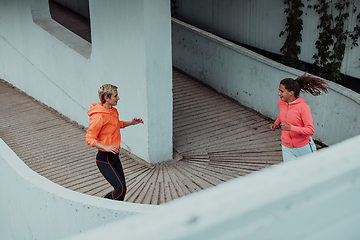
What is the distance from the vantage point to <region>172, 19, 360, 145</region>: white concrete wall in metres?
7.11

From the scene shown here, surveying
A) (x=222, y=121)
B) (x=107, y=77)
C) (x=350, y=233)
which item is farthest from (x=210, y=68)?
(x=350, y=233)

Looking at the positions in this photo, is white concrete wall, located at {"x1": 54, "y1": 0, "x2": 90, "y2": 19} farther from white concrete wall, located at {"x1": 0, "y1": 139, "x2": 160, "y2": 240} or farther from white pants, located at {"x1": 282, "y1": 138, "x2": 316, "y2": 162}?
white pants, located at {"x1": 282, "y1": 138, "x2": 316, "y2": 162}

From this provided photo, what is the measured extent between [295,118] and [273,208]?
4.05m

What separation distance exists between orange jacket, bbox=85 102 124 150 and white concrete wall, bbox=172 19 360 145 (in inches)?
170

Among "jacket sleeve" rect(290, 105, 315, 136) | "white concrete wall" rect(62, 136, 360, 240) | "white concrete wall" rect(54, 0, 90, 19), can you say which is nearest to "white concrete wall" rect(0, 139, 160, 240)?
"jacket sleeve" rect(290, 105, 315, 136)

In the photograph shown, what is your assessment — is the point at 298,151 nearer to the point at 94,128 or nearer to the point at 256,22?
the point at 94,128


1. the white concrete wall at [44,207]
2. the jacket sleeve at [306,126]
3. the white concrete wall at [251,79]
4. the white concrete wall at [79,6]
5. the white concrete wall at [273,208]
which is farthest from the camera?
the white concrete wall at [79,6]

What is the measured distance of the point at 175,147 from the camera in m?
7.69

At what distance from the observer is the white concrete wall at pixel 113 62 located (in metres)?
6.36

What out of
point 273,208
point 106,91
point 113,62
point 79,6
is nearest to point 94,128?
point 106,91

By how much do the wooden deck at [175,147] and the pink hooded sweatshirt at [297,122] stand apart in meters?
1.80

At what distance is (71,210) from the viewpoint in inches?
164

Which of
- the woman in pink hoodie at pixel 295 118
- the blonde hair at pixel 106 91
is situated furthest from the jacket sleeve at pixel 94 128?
the woman in pink hoodie at pixel 295 118

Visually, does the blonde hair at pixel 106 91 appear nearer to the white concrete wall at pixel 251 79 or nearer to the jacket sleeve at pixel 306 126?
the jacket sleeve at pixel 306 126
